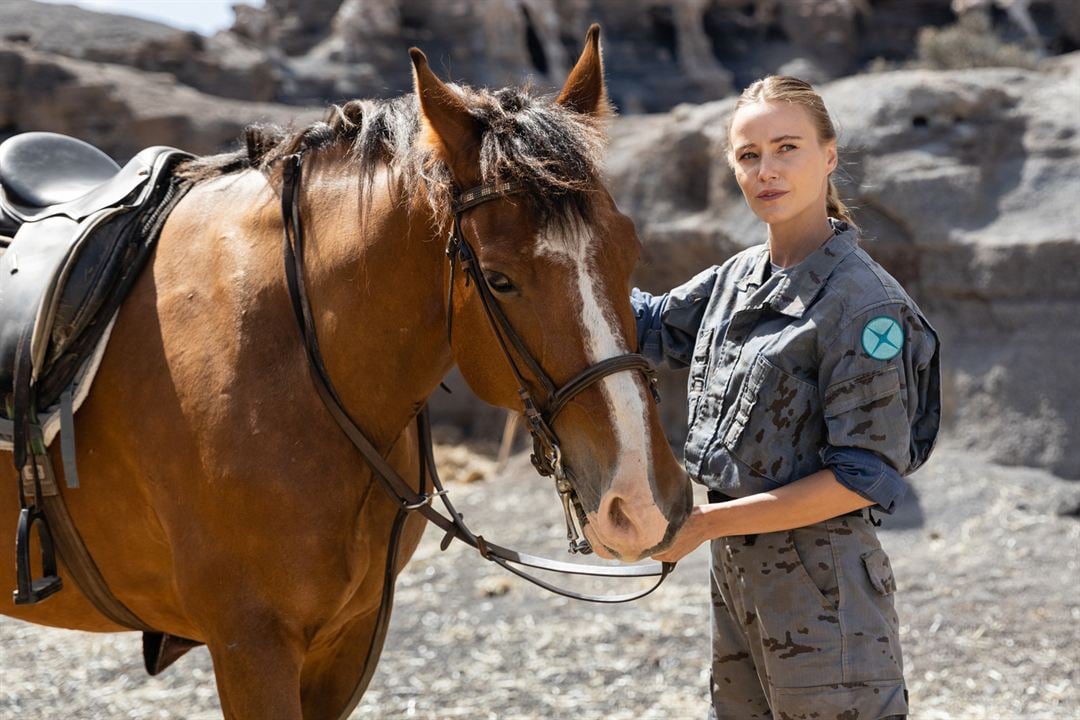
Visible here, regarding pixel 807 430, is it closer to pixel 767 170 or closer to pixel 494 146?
pixel 767 170

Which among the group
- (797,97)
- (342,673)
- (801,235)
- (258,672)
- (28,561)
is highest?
(797,97)

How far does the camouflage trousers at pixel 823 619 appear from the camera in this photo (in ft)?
6.07

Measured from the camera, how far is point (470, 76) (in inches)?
583

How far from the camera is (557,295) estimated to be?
5.49ft

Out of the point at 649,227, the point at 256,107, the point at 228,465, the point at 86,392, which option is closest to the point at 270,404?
the point at 228,465

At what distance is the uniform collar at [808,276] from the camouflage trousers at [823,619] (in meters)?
0.41

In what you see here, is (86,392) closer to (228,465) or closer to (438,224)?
(228,465)

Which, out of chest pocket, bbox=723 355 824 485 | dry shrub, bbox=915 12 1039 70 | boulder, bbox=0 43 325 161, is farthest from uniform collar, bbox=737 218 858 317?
dry shrub, bbox=915 12 1039 70

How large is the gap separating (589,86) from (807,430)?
2.57ft

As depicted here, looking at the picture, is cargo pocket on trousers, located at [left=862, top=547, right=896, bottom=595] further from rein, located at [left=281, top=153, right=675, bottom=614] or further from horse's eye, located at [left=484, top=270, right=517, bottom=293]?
horse's eye, located at [left=484, top=270, right=517, bottom=293]

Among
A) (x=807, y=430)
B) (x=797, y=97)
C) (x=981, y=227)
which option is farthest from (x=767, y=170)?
(x=981, y=227)

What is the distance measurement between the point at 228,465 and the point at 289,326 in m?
0.29

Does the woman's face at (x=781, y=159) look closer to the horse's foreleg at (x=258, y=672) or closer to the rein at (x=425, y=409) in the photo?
the rein at (x=425, y=409)

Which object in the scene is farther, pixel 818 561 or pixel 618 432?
pixel 818 561
